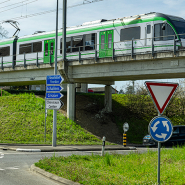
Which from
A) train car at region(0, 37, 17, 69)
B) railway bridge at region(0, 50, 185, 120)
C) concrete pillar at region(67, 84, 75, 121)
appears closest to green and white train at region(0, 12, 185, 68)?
railway bridge at region(0, 50, 185, 120)

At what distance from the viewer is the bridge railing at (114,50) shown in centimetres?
1970

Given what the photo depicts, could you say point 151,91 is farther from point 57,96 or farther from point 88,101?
point 88,101

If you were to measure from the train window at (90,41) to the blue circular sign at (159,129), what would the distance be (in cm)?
1794

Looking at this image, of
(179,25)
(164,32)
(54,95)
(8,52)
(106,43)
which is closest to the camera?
(54,95)

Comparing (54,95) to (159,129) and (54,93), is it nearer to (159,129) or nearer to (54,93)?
(54,93)

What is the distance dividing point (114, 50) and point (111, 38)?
1.29 metres

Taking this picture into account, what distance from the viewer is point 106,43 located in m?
22.5

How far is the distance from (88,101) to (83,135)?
760cm

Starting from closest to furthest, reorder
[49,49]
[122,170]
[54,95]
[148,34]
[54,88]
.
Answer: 1. [122,170]
2. [54,95]
3. [54,88]
4. [148,34]
5. [49,49]

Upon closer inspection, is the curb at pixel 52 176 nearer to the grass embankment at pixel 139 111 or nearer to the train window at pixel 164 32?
the train window at pixel 164 32

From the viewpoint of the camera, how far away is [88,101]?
100 ft

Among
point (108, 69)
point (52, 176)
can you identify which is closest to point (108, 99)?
point (108, 69)

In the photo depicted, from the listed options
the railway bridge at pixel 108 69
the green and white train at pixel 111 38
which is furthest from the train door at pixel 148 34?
the railway bridge at pixel 108 69

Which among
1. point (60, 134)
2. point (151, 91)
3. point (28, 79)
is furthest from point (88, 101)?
A: point (151, 91)
